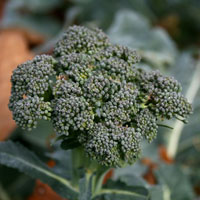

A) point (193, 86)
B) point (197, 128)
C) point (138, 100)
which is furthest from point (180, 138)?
point (138, 100)

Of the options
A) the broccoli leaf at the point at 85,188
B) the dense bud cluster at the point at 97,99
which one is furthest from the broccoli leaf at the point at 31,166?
the dense bud cluster at the point at 97,99

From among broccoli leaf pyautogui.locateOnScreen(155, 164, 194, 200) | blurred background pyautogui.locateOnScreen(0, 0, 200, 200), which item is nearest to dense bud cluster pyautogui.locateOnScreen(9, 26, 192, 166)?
blurred background pyautogui.locateOnScreen(0, 0, 200, 200)

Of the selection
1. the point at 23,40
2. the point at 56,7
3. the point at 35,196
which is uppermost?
the point at 56,7

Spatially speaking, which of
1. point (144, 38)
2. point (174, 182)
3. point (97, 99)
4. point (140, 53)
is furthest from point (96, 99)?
point (144, 38)

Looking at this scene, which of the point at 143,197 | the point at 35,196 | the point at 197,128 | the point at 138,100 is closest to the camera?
the point at 138,100

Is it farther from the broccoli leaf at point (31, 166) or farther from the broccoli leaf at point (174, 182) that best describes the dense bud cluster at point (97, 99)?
the broccoli leaf at point (174, 182)

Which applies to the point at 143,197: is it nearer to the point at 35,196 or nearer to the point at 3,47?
the point at 35,196

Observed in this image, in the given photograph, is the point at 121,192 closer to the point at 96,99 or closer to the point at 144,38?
the point at 96,99
